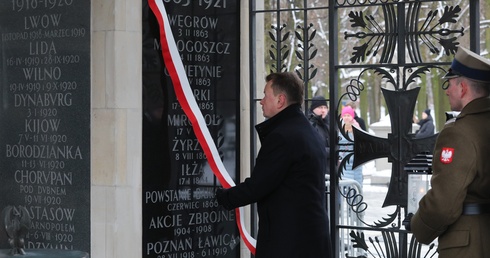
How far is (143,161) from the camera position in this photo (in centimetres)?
676

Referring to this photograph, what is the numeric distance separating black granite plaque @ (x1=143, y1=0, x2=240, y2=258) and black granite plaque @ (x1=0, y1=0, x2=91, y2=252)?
445 millimetres

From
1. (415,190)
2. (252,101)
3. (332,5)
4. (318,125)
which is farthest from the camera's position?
(318,125)

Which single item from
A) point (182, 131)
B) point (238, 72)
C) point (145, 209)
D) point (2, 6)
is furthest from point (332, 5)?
point (2, 6)

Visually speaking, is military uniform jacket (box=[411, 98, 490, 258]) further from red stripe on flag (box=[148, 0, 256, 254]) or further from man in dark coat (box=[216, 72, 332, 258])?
red stripe on flag (box=[148, 0, 256, 254])

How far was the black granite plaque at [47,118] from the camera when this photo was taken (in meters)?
6.80

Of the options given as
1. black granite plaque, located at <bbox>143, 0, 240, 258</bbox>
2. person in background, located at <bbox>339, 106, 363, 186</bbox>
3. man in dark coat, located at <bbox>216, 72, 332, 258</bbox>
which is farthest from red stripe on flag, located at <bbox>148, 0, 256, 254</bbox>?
man in dark coat, located at <bbox>216, 72, 332, 258</bbox>

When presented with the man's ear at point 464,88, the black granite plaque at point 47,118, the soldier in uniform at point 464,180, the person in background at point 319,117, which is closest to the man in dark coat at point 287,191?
the soldier in uniform at point 464,180

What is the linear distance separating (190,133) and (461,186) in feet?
9.12

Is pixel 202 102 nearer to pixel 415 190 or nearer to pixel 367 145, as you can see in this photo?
pixel 367 145

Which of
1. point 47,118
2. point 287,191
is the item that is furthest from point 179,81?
point 287,191

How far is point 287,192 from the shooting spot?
18.4 feet

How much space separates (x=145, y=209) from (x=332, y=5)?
1984mm

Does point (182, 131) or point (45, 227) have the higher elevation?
point (182, 131)

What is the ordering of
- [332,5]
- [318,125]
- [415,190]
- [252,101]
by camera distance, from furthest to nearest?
[318,125] < [252,101] < [332,5] < [415,190]
